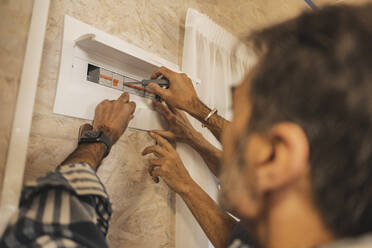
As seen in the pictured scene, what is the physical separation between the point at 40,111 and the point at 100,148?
8.5 inches

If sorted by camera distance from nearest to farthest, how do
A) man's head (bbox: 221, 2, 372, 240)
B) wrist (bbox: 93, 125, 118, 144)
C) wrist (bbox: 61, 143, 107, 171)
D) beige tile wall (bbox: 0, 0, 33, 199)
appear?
1. man's head (bbox: 221, 2, 372, 240)
2. beige tile wall (bbox: 0, 0, 33, 199)
3. wrist (bbox: 61, 143, 107, 171)
4. wrist (bbox: 93, 125, 118, 144)

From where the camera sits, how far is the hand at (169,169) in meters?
0.94

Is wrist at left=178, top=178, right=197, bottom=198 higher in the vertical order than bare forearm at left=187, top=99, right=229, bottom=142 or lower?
lower

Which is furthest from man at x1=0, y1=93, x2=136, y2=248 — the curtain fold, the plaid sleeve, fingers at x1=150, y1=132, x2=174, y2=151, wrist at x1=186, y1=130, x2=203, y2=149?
the curtain fold

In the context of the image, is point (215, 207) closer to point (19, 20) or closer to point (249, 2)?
point (19, 20)

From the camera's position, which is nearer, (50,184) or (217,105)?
(50,184)

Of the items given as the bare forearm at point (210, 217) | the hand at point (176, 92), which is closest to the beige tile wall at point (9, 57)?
the hand at point (176, 92)

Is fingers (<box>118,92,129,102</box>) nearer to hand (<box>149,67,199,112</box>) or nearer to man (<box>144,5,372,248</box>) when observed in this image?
hand (<box>149,67,199,112</box>)

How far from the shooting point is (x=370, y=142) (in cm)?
38

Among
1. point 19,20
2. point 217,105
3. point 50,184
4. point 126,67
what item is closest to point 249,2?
point 217,105

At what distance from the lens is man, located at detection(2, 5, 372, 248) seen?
1.25 ft

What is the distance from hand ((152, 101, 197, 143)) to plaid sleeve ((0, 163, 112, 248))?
52cm

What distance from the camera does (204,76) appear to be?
4.10 ft

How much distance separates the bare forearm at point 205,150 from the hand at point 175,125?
2cm
